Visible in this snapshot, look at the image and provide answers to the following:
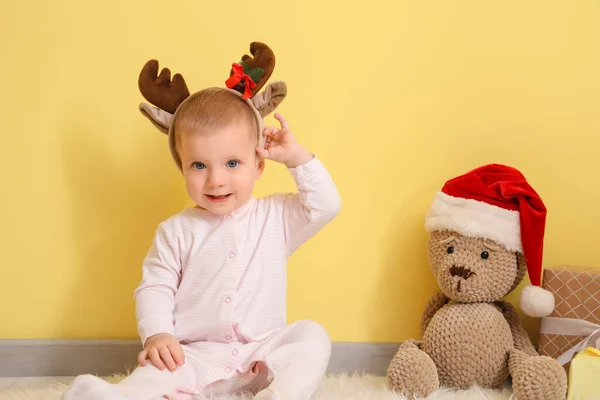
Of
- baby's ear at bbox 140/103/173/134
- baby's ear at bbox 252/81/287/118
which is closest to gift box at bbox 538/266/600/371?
baby's ear at bbox 252/81/287/118

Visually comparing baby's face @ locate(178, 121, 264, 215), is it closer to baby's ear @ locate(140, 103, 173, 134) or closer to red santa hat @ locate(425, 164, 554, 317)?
baby's ear @ locate(140, 103, 173, 134)

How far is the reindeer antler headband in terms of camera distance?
118 cm

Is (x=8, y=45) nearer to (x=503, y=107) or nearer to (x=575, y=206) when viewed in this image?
(x=503, y=107)

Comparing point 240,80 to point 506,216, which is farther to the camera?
point 506,216

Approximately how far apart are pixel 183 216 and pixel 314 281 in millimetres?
391

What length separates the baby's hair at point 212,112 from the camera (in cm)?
115

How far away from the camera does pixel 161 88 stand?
1.20 metres

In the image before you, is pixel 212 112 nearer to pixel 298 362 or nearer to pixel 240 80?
pixel 240 80

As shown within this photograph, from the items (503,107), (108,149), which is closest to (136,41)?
(108,149)

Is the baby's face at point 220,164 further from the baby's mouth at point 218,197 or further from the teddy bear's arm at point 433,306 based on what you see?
the teddy bear's arm at point 433,306

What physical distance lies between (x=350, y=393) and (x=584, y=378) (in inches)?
18.1

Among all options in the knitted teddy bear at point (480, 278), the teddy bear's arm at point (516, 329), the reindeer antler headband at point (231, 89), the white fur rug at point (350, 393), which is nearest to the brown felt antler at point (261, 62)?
the reindeer antler headband at point (231, 89)

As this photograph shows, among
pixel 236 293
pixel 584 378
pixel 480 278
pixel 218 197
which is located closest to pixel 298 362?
pixel 236 293

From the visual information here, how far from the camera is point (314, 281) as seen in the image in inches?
58.1
